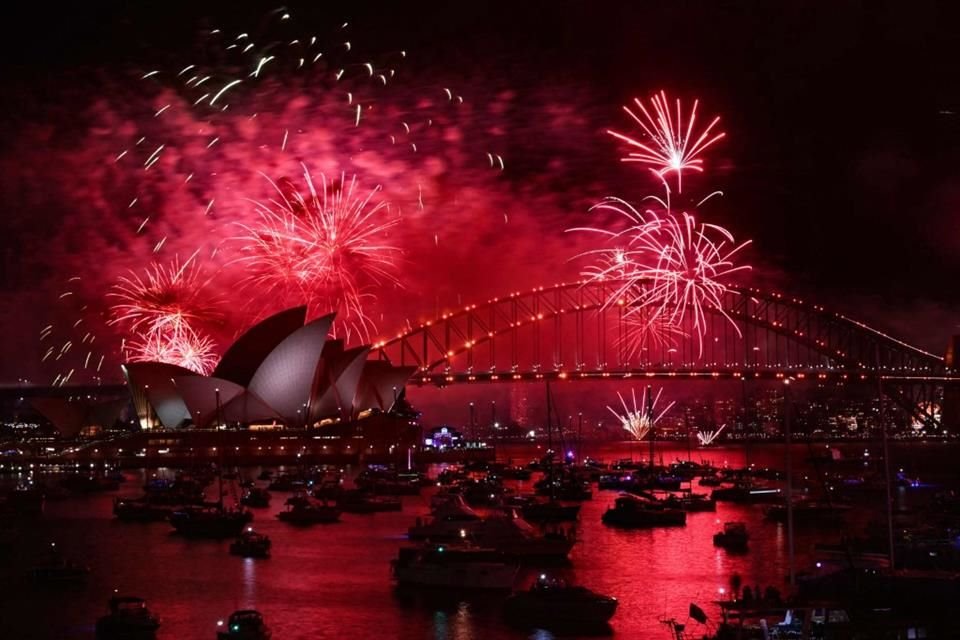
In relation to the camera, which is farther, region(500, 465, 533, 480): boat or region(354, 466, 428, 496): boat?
region(500, 465, 533, 480): boat

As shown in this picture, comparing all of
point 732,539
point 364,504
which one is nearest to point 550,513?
point 732,539

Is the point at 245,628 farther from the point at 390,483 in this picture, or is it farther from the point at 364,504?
the point at 390,483

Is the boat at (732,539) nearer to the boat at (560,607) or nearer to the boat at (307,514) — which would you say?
the boat at (560,607)

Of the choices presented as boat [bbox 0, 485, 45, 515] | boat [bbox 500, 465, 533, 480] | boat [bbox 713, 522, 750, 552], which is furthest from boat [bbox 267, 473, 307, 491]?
boat [bbox 713, 522, 750, 552]

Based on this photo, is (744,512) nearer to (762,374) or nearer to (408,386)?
(762,374)

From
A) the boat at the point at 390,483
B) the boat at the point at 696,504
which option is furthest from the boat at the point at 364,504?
the boat at the point at 696,504

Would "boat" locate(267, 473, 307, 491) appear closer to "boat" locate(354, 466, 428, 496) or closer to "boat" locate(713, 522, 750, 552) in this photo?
"boat" locate(354, 466, 428, 496)
